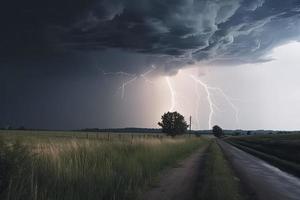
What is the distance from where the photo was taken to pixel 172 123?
3189 inches

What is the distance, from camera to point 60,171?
402 inches

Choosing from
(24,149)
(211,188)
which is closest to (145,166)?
(211,188)

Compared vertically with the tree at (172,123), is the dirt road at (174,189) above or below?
below

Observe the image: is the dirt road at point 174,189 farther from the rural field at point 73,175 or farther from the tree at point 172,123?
the tree at point 172,123

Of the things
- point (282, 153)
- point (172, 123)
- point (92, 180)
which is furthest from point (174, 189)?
point (172, 123)

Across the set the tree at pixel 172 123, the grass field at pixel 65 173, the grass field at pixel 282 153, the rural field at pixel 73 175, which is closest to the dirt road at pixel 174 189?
the rural field at pixel 73 175

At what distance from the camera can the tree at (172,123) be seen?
8088 centimetres

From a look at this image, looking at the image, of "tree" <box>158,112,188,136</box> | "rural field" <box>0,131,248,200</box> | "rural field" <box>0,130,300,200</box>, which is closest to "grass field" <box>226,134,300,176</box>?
"rural field" <box>0,130,300,200</box>

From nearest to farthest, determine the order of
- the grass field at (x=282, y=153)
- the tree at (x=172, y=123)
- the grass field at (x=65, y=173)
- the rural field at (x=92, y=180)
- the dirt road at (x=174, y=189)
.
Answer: the grass field at (x=65, y=173) → the rural field at (x=92, y=180) → the dirt road at (x=174, y=189) → the grass field at (x=282, y=153) → the tree at (x=172, y=123)

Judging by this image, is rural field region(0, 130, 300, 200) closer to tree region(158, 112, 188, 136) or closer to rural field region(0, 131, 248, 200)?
rural field region(0, 131, 248, 200)

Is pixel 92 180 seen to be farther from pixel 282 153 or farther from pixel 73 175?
pixel 282 153

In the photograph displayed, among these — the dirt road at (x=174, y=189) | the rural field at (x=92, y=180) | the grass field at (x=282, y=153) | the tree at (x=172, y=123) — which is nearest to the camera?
the rural field at (x=92, y=180)

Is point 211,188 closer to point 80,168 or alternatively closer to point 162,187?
point 162,187

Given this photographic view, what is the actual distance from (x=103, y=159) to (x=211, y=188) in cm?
422
